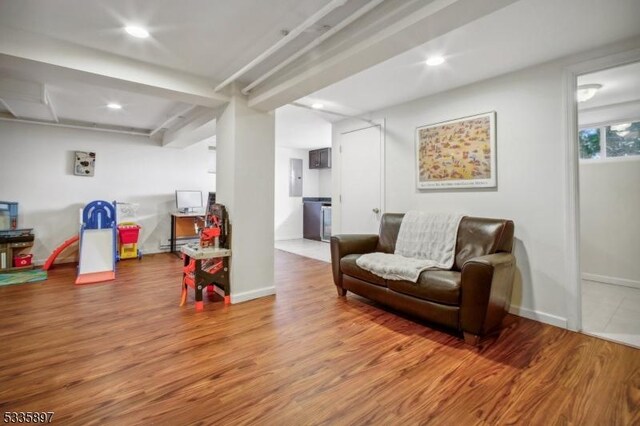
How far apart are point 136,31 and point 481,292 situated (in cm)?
310

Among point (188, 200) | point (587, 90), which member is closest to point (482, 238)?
point (587, 90)

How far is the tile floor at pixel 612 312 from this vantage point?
2.33 metres

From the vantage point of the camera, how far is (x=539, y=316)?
8.61 feet

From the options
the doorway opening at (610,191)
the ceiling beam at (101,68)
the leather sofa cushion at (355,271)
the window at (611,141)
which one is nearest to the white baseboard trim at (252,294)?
the leather sofa cushion at (355,271)

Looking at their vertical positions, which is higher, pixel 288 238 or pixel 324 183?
pixel 324 183

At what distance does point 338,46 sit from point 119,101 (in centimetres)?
329

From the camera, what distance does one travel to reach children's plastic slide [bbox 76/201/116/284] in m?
3.96

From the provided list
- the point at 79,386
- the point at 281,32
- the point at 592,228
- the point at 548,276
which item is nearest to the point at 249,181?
the point at 281,32

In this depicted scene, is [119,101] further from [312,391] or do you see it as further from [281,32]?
[312,391]

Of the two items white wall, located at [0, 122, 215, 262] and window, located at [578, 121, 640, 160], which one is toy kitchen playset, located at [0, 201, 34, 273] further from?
window, located at [578, 121, 640, 160]

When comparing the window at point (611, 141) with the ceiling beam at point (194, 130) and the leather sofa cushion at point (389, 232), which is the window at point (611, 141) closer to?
the leather sofa cushion at point (389, 232)

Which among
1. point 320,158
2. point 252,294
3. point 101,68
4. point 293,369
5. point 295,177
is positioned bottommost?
point 293,369

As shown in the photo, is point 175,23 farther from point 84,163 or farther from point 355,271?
point 84,163

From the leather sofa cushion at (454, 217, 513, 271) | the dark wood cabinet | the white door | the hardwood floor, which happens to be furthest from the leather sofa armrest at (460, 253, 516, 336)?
the dark wood cabinet
